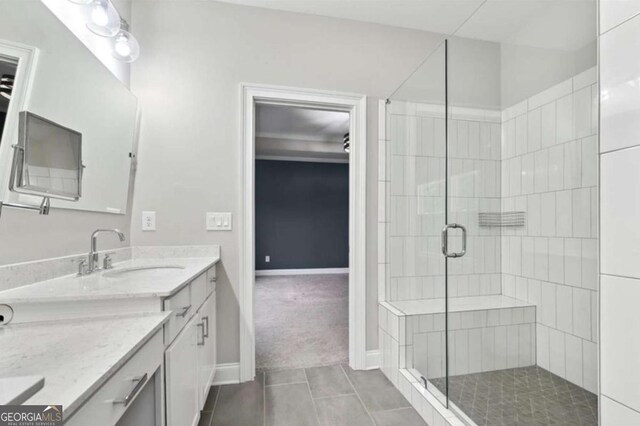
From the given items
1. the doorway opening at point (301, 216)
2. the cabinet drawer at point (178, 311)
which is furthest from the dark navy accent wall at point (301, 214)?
the cabinet drawer at point (178, 311)

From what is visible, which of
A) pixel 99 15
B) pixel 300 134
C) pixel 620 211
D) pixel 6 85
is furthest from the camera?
pixel 300 134

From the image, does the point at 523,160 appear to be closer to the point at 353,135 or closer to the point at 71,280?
the point at 353,135

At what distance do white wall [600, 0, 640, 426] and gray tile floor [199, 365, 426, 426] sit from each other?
1.06 metres

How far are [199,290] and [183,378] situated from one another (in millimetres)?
424

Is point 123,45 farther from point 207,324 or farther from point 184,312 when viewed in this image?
point 207,324

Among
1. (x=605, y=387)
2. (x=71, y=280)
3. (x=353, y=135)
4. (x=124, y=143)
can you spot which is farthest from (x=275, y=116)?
(x=605, y=387)

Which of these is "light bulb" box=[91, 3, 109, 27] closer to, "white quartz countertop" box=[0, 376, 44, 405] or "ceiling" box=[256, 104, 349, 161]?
"white quartz countertop" box=[0, 376, 44, 405]

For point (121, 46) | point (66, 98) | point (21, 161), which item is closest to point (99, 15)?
point (121, 46)

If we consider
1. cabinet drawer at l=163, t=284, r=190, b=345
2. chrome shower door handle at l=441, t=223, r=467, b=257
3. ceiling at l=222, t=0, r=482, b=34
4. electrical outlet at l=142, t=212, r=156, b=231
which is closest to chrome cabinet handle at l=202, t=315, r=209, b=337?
cabinet drawer at l=163, t=284, r=190, b=345

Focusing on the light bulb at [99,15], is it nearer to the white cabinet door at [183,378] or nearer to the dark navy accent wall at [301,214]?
the white cabinet door at [183,378]

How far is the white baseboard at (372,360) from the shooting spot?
216 centimetres

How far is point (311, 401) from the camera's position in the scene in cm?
176

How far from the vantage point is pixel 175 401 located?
1104 mm

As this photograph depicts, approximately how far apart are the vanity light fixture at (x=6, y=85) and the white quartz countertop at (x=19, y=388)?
1.00m
